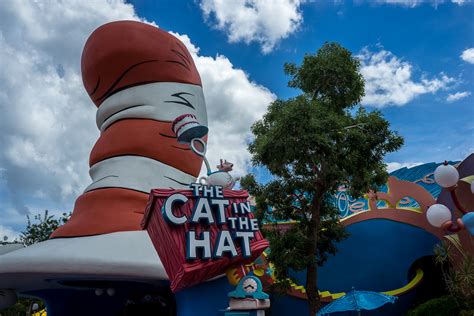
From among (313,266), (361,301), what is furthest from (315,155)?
(361,301)

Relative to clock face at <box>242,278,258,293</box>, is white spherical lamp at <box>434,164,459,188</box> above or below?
above

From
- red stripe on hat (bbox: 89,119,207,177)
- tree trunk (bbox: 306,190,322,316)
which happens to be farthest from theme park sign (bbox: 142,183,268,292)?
tree trunk (bbox: 306,190,322,316)

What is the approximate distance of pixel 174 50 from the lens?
1287 cm

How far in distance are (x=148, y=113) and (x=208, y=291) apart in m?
5.46

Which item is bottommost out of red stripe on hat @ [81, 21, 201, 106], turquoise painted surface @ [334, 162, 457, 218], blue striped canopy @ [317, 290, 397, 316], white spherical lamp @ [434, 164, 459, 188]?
blue striped canopy @ [317, 290, 397, 316]

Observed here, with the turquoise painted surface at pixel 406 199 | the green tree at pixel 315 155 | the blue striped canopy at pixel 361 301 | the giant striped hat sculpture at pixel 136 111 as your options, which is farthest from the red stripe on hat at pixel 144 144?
the turquoise painted surface at pixel 406 199

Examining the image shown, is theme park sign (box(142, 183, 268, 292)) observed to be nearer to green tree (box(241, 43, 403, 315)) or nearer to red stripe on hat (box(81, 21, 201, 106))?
green tree (box(241, 43, 403, 315))

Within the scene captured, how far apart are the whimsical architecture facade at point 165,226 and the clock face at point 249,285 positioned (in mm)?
39

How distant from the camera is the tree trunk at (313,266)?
11.7 meters

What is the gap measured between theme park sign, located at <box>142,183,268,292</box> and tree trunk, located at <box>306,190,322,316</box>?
432 cm

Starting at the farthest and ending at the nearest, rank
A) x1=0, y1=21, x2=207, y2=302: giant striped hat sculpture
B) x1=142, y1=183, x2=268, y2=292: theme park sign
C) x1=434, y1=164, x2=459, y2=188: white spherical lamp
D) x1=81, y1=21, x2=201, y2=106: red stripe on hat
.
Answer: x1=81, y1=21, x2=201, y2=106: red stripe on hat < x1=0, y1=21, x2=207, y2=302: giant striped hat sculpture < x1=434, y1=164, x2=459, y2=188: white spherical lamp < x1=142, y1=183, x2=268, y2=292: theme park sign

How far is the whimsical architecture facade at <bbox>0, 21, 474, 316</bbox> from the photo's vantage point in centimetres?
775

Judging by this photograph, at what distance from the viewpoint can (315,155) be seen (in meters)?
11.6

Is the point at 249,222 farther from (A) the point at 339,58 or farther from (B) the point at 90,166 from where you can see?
(A) the point at 339,58
